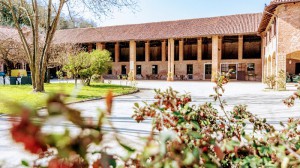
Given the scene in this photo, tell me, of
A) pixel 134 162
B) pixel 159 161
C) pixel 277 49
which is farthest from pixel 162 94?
pixel 277 49

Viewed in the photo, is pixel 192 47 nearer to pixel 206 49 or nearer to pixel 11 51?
pixel 206 49

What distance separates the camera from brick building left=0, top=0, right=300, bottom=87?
3028cm

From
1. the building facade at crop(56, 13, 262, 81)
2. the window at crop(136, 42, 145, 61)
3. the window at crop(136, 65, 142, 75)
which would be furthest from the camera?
the window at crop(136, 42, 145, 61)

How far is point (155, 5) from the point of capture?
57.0ft

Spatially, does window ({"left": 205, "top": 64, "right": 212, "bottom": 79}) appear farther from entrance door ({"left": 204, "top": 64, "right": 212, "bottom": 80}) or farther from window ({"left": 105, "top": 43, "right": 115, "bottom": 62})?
window ({"left": 105, "top": 43, "right": 115, "bottom": 62})

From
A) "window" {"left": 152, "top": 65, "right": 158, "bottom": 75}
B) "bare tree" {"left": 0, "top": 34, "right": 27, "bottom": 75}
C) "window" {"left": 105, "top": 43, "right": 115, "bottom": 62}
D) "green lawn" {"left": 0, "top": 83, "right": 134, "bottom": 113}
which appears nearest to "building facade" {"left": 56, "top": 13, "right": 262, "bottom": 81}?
"window" {"left": 152, "top": 65, "right": 158, "bottom": 75}

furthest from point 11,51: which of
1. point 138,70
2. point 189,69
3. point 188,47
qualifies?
point 188,47

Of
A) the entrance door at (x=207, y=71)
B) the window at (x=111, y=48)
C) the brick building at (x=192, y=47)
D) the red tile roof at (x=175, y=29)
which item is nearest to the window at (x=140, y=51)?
the brick building at (x=192, y=47)

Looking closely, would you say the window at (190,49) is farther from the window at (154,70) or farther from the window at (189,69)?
the window at (154,70)

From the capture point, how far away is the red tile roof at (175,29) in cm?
3005

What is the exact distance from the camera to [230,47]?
34188 millimetres

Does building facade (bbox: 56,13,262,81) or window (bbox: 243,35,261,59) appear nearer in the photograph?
building facade (bbox: 56,13,262,81)

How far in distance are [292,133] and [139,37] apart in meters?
31.8

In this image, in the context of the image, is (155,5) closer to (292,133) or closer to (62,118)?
(292,133)
